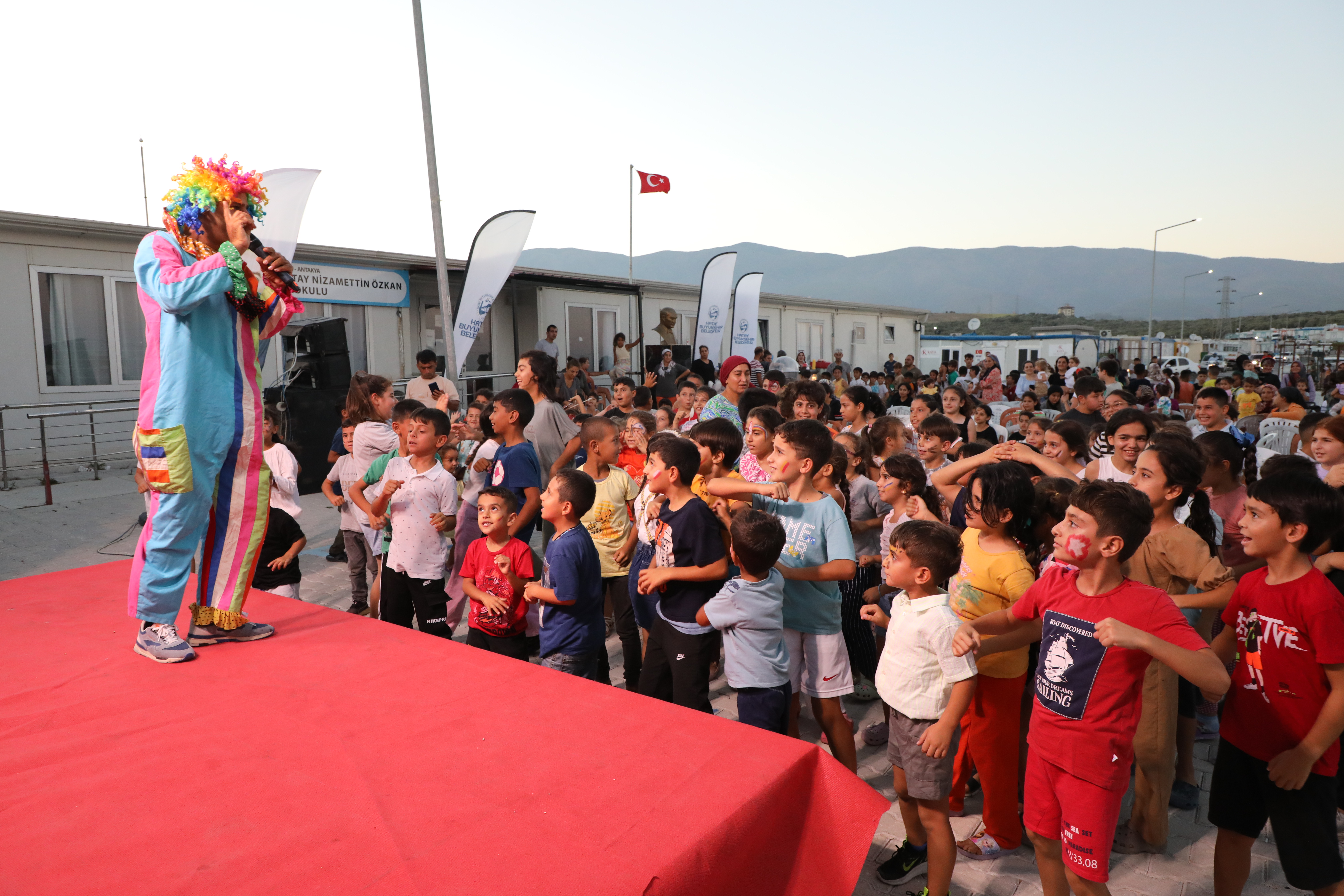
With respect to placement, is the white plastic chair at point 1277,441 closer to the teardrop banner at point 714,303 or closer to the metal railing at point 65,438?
the teardrop banner at point 714,303

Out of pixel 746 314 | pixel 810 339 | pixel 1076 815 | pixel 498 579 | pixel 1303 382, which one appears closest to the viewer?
pixel 1076 815

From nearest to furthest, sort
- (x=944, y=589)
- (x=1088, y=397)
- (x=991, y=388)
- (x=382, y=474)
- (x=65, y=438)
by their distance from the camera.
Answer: (x=944, y=589)
(x=382, y=474)
(x=1088, y=397)
(x=65, y=438)
(x=991, y=388)

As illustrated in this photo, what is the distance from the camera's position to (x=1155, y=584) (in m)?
2.91

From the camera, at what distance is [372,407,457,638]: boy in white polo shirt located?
3.97 meters

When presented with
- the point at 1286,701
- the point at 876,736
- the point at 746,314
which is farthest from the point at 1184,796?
the point at 746,314

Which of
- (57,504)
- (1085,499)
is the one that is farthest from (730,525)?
(57,504)

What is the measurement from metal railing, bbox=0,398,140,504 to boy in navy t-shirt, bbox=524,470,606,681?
850 cm

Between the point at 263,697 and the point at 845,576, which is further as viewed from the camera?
the point at 845,576

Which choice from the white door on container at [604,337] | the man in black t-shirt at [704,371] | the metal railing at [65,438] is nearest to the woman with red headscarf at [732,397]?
the man in black t-shirt at [704,371]

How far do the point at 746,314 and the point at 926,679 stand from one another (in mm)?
14223

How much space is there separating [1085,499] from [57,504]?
1046 cm

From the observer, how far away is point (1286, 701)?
2.26m

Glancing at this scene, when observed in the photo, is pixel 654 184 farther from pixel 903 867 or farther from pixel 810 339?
Result: pixel 903 867

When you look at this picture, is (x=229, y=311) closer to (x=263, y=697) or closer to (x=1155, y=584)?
(x=263, y=697)
